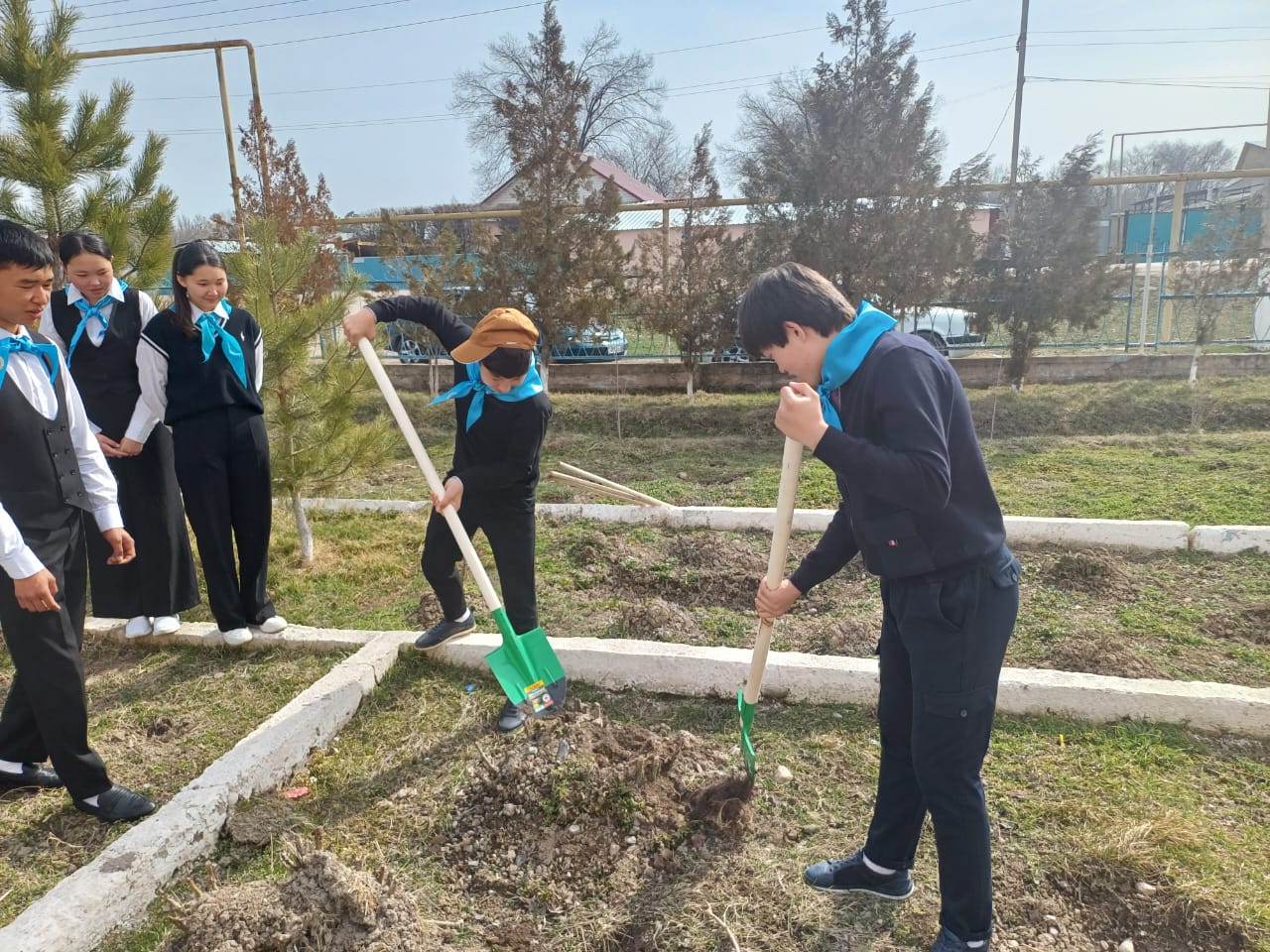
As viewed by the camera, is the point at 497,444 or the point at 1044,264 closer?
the point at 497,444

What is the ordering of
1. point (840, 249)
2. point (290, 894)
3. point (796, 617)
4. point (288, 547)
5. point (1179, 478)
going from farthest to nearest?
point (840, 249), point (1179, 478), point (288, 547), point (796, 617), point (290, 894)

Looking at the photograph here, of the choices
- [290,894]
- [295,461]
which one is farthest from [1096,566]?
[295,461]

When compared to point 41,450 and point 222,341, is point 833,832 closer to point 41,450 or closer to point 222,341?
point 41,450

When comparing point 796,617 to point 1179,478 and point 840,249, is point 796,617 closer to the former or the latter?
point 1179,478

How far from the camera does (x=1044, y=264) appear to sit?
9.39 meters

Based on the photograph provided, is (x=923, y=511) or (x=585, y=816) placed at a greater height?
(x=923, y=511)

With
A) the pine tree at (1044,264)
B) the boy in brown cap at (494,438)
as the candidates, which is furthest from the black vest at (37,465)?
the pine tree at (1044,264)

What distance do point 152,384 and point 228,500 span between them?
585 millimetres

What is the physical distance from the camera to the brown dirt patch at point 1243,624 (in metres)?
3.66

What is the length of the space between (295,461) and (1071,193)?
8791 millimetres

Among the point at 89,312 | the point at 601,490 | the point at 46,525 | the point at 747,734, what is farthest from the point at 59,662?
the point at 601,490

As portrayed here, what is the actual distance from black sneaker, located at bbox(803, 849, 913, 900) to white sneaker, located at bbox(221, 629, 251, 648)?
272 cm

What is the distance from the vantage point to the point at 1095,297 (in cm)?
929

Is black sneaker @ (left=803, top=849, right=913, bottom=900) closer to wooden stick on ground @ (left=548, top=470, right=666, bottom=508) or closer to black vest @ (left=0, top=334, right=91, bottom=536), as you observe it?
black vest @ (left=0, top=334, right=91, bottom=536)
